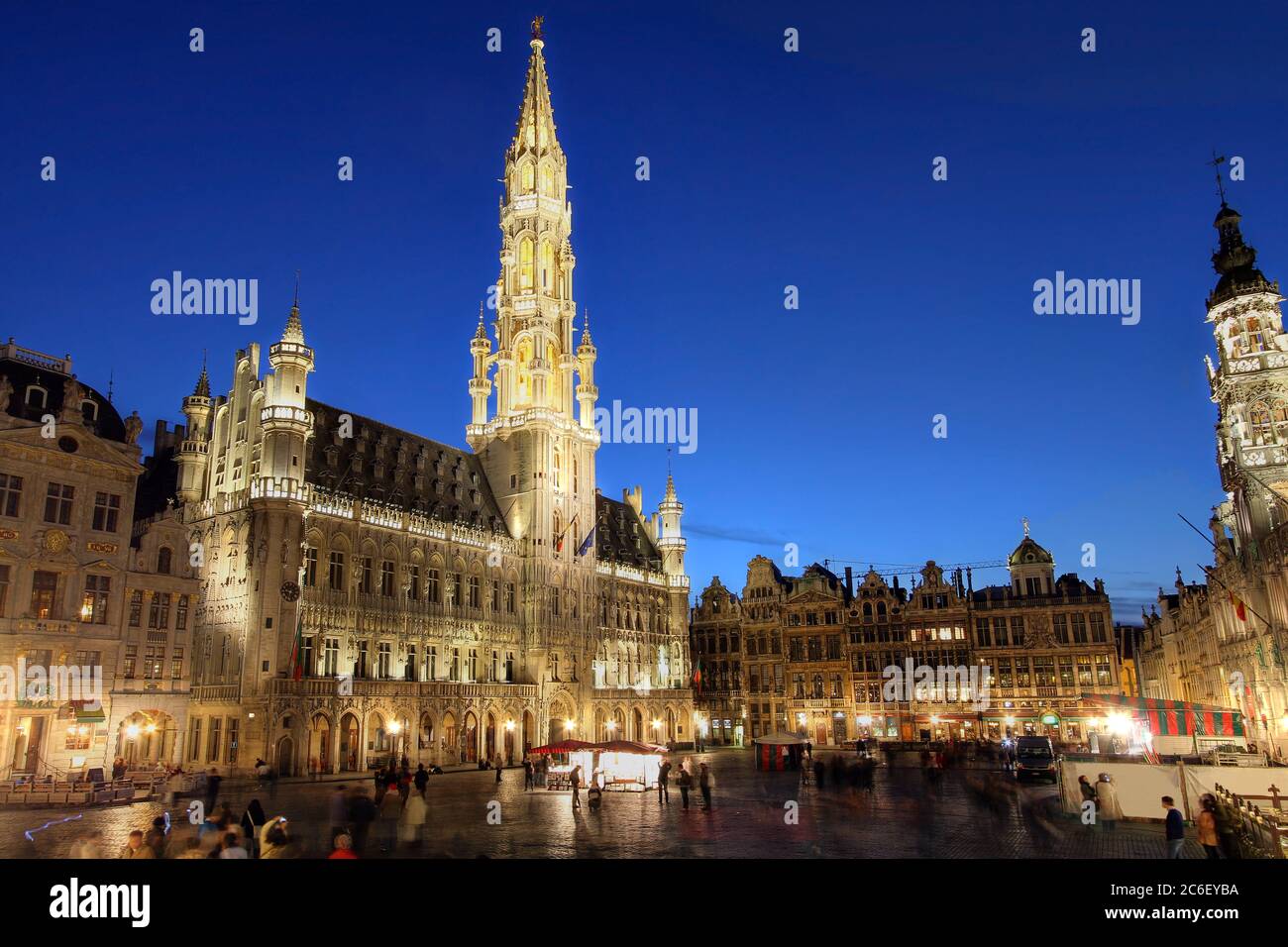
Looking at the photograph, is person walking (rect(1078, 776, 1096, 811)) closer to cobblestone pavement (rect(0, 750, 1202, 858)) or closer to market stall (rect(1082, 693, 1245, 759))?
cobblestone pavement (rect(0, 750, 1202, 858))

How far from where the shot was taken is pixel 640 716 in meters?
75.9

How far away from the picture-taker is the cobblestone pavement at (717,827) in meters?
19.9

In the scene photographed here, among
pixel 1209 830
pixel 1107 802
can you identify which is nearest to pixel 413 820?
pixel 1209 830

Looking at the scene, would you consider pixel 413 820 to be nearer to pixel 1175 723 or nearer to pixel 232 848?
pixel 232 848

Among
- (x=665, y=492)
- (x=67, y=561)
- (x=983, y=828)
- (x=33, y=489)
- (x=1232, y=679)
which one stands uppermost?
(x=665, y=492)

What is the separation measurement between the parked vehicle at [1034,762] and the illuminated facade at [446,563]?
3393 cm

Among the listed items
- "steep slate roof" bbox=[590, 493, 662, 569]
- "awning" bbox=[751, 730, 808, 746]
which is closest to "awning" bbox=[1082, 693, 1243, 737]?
"awning" bbox=[751, 730, 808, 746]

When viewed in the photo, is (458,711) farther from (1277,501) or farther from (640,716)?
(1277,501)

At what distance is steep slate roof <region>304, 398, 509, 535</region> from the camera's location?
188 ft

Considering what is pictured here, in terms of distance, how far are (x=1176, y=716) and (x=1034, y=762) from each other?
580 cm

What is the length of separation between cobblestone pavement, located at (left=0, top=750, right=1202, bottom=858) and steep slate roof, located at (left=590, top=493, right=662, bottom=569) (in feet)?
148

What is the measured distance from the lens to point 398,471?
61938 millimetres

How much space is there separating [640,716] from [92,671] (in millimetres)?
47089
